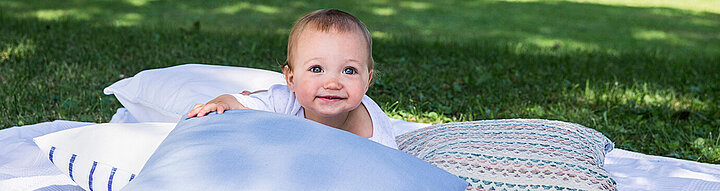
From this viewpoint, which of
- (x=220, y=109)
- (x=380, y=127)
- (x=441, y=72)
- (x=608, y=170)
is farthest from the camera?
(x=441, y=72)

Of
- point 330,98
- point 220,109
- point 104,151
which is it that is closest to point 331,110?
point 330,98

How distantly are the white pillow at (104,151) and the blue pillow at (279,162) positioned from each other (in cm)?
30

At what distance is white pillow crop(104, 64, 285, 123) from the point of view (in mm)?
2879

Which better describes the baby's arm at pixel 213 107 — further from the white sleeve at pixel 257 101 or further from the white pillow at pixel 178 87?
the white pillow at pixel 178 87

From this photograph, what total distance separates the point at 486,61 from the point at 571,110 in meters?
1.50

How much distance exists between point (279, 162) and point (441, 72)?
12.3ft

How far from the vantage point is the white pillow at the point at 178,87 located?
→ 288 centimetres

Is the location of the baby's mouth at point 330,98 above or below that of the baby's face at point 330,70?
below

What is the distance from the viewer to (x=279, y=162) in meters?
1.54

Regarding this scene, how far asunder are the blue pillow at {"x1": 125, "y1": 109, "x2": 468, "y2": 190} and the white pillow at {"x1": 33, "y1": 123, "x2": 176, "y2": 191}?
30 centimetres

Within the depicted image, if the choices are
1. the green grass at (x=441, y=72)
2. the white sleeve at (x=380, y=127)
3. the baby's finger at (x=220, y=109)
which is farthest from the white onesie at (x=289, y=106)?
the green grass at (x=441, y=72)

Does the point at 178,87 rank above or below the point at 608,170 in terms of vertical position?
above

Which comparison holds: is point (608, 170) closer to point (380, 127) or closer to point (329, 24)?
point (380, 127)

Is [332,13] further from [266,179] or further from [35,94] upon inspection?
[35,94]
